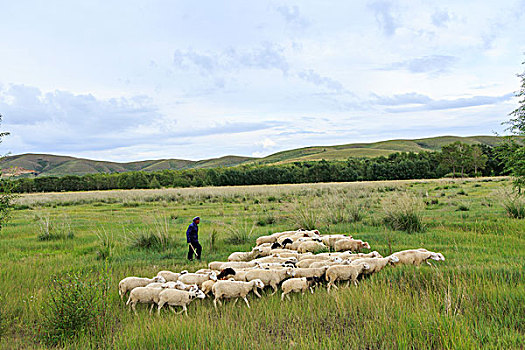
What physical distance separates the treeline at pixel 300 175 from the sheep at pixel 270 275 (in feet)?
249

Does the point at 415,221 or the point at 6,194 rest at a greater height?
the point at 6,194

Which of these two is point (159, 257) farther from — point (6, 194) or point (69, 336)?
point (69, 336)

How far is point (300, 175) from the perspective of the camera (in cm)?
8538

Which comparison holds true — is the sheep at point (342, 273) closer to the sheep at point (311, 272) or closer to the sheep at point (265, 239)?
the sheep at point (311, 272)

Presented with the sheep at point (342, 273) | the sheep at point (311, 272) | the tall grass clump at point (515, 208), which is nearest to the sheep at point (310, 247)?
the sheep at point (311, 272)

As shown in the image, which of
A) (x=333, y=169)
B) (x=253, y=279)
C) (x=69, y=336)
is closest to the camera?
(x=69, y=336)

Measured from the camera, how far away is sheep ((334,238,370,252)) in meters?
10.2

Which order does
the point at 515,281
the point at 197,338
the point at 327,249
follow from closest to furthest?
the point at 197,338, the point at 515,281, the point at 327,249

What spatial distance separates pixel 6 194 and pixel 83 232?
9.83 metres

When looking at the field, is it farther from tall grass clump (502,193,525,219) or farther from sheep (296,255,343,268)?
tall grass clump (502,193,525,219)

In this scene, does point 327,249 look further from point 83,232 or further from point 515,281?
point 83,232

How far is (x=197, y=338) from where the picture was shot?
4832mm

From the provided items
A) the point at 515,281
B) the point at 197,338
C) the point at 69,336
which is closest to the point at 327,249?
the point at 515,281

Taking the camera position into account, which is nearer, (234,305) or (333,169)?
(234,305)
